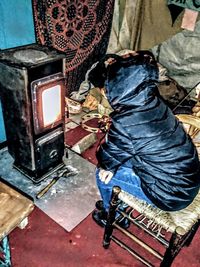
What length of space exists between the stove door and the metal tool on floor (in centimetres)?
16

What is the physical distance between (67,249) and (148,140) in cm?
→ 160

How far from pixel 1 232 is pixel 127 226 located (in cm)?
164

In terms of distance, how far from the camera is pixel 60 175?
3.72m

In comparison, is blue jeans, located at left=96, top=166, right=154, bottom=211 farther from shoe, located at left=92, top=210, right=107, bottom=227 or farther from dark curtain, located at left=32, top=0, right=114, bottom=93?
dark curtain, located at left=32, top=0, right=114, bottom=93

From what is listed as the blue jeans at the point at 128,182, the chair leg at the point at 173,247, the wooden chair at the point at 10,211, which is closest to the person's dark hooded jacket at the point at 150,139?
the blue jeans at the point at 128,182

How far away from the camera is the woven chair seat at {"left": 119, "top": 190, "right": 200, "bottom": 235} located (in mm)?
2277

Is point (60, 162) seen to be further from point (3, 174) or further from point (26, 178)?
point (3, 174)

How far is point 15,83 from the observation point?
9.46ft

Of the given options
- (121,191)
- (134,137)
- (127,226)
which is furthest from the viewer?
(127,226)

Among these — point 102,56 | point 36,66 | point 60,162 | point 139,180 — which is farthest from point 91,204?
point 102,56

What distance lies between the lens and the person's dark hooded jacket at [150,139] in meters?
2.19

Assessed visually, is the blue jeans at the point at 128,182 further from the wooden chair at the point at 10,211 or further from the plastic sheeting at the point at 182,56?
the plastic sheeting at the point at 182,56

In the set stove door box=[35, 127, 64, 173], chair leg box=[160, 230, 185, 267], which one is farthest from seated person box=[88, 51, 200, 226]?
stove door box=[35, 127, 64, 173]

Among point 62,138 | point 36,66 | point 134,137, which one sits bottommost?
point 62,138
